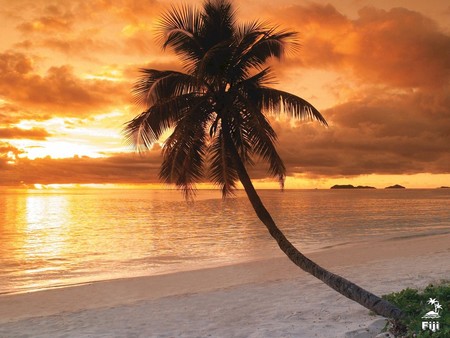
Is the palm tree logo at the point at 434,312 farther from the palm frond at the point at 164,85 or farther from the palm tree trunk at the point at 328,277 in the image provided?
the palm frond at the point at 164,85

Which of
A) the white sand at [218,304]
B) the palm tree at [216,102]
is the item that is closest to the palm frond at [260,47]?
the palm tree at [216,102]


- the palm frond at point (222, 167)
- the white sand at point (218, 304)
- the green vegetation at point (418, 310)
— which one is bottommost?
the white sand at point (218, 304)

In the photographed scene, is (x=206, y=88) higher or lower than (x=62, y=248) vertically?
higher

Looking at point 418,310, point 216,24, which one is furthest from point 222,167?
point 418,310

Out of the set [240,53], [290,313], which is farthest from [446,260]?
[240,53]

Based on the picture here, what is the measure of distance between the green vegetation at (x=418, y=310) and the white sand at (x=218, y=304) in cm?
80

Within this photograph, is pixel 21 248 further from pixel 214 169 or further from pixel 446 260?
pixel 446 260

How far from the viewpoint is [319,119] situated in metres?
11.7

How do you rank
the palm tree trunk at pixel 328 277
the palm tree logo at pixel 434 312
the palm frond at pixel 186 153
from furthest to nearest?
1. the palm frond at pixel 186 153
2. the palm tree trunk at pixel 328 277
3. the palm tree logo at pixel 434 312

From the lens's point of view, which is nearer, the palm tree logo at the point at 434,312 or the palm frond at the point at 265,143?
the palm tree logo at the point at 434,312

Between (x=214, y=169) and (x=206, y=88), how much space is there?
9.01 ft

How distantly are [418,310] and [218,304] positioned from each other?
697 cm

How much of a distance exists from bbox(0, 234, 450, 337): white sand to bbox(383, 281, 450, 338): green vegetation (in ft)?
2.61

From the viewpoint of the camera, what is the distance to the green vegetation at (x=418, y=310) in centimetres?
836
